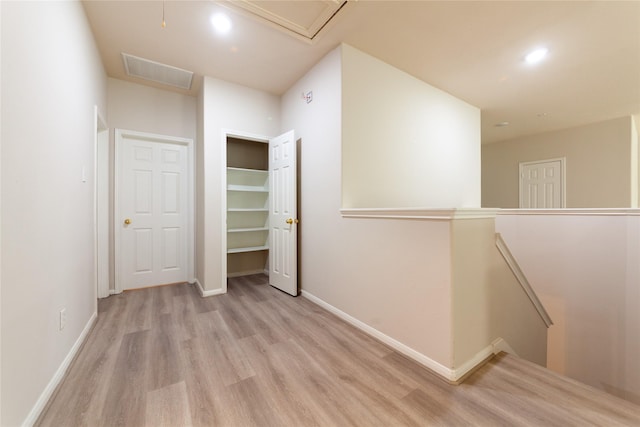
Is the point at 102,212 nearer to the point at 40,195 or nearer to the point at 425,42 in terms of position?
the point at 40,195

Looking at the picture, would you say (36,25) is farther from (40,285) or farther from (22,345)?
(22,345)

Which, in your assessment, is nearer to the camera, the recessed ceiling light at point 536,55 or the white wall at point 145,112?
the recessed ceiling light at point 536,55

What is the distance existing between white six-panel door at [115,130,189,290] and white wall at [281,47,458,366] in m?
1.82

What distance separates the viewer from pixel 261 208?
14.0 ft

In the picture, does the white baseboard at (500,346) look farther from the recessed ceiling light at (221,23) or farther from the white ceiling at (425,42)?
the recessed ceiling light at (221,23)

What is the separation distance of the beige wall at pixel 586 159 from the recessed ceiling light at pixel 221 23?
6.51 metres

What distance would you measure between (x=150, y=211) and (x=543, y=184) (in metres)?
7.50

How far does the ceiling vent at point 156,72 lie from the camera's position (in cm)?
284

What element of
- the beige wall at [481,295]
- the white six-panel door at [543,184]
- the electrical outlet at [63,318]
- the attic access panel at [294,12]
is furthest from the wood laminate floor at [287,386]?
the white six-panel door at [543,184]

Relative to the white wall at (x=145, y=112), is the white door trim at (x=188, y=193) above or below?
below

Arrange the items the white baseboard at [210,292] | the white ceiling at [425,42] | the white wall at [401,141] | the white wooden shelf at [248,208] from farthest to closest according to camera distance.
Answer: the white wooden shelf at [248,208]
the white baseboard at [210,292]
the white wall at [401,141]
the white ceiling at [425,42]

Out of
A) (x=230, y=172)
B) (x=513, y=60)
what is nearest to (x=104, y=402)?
(x=230, y=172)

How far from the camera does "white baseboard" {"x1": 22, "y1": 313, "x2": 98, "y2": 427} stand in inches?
49.6

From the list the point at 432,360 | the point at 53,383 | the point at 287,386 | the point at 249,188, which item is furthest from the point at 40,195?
the point at 249,188
